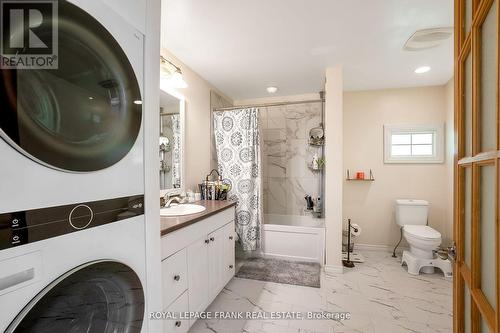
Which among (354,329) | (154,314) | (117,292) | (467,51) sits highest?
(467,51)

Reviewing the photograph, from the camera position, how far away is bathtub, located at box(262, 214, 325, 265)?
2.76m

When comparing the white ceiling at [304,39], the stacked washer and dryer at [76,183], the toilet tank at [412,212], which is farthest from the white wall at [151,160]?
the toilet tank at [412,212]

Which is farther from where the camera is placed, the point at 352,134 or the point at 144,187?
the point at 352,134

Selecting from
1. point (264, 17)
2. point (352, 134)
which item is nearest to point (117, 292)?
point (264, 17)

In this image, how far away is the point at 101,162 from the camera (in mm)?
702

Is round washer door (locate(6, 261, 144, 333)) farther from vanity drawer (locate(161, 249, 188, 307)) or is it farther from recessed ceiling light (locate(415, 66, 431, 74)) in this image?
recessed ceiling light (locate(415, 66, 431, 74))

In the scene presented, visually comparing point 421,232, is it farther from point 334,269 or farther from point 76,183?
point 76,183

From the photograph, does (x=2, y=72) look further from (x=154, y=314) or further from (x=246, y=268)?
(x=246, y=268)

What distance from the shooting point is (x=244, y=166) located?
2.87 metres

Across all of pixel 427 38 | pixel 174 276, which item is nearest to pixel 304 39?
pixel 427 38

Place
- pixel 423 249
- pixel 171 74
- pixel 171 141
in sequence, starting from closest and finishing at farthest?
1. pixel 171 74
2. pixel 171 141
3. pixel 423 249

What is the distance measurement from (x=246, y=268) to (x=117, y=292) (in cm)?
211

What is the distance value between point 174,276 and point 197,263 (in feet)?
0.96

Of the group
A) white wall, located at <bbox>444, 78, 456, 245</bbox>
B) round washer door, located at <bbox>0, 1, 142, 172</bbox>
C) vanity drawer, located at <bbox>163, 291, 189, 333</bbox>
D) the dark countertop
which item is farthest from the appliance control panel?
white wall, located at <bbox>444, 78, 456, 245</bbox>
